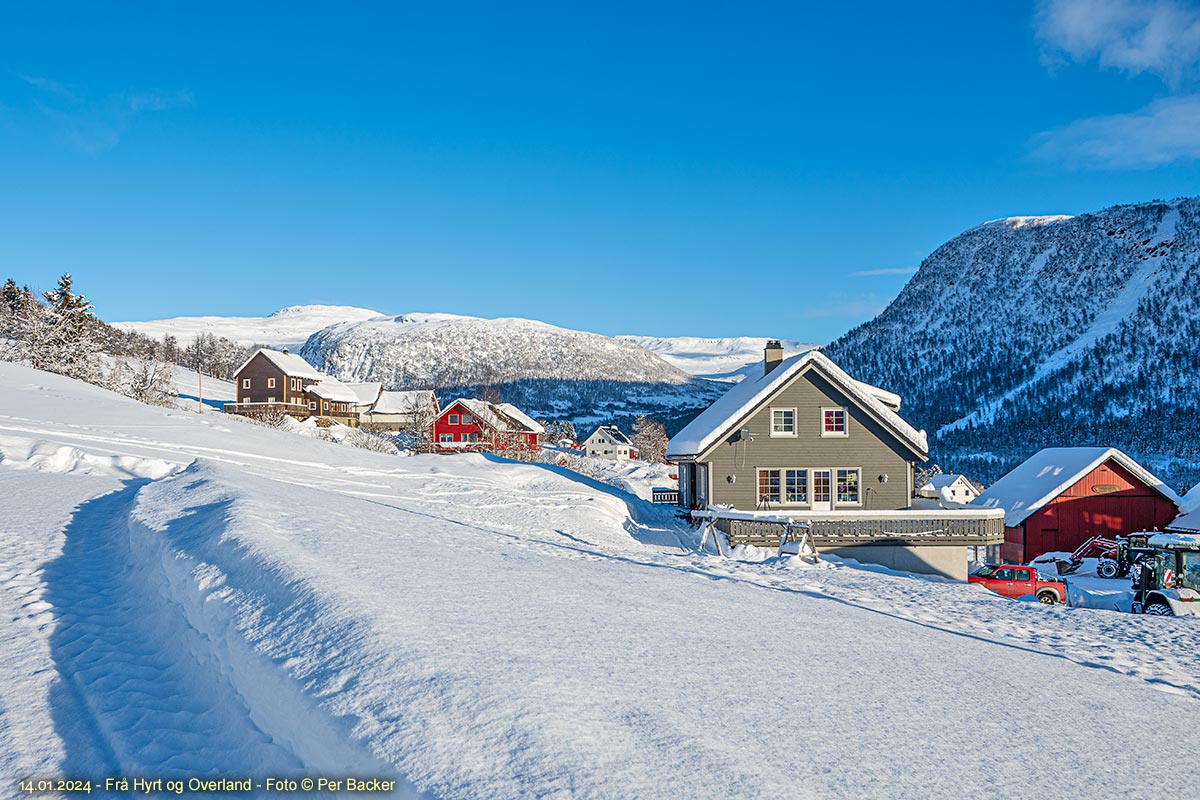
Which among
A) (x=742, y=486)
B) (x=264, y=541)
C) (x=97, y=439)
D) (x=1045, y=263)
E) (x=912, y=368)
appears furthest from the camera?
(x=1045, y=263)

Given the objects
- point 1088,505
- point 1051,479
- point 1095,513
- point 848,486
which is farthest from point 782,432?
point 1095,513

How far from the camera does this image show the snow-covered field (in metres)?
4.45

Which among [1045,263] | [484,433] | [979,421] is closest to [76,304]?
[484,433]

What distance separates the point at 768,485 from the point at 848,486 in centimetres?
276

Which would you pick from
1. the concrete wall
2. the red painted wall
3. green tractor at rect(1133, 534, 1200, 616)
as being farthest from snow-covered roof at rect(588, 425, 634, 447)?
green tractor at rect(1133, 534, 1200, 616)

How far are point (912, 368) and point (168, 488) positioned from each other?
581 feet

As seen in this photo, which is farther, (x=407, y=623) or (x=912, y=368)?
(x=912, y=368)

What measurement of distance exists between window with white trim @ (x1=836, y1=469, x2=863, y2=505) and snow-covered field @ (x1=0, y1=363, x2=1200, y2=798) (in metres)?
13.2

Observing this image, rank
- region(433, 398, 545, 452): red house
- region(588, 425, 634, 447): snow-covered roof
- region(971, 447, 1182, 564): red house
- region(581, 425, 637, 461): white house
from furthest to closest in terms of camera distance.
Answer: region(588, 425, 634, 447): snow-covered roof → region(581, 425, 637, 461): white house → region(433, 398, 545, 452): red house → region(971, 447, 1182, 564): red house

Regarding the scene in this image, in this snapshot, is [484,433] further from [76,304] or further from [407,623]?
[407,623]

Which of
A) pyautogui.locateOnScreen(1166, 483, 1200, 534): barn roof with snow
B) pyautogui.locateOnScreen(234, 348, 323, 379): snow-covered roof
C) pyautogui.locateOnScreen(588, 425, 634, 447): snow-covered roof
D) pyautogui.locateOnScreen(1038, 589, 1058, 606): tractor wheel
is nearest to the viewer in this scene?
pyautogui.locateOnScreen(1038, 589, 1058, 606): tractor wheel

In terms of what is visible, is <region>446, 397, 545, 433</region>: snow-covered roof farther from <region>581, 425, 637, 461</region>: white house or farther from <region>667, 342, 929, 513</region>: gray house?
<region>667, 342, 929, 513</region>: gray house

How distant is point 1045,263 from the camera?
197500 mm

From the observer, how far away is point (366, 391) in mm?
92500
